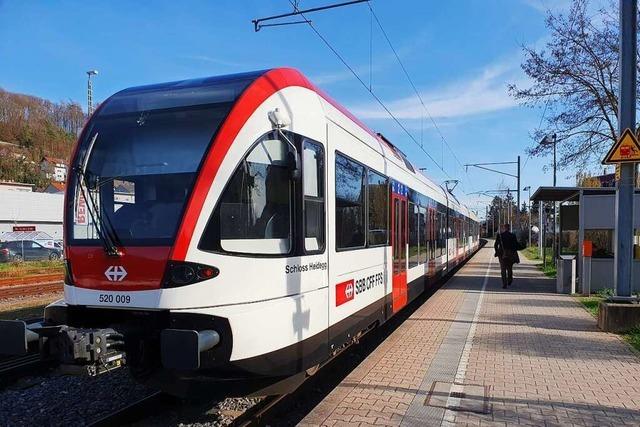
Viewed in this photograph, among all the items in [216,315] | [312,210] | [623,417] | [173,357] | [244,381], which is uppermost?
[312,210]

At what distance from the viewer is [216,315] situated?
4.21 meters

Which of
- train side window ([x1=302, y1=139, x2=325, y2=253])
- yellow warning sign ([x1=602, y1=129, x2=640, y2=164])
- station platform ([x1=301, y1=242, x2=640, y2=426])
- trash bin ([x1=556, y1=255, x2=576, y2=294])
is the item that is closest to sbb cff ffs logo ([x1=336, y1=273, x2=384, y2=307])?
train side window ([x1=302, y1=139, x2=325, y2=253])

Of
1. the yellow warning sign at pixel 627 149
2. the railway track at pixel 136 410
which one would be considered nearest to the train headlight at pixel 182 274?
the railway track at pixel 136 410

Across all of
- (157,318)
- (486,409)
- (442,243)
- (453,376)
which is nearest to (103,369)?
(157,318)

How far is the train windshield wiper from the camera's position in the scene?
4.53m

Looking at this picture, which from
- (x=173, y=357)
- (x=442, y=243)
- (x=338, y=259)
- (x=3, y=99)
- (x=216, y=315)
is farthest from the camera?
(x=3, y=99)

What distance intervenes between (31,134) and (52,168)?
7402mm

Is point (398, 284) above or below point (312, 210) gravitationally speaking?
below

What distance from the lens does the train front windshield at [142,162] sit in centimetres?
452

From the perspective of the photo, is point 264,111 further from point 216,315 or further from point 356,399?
point 356,399

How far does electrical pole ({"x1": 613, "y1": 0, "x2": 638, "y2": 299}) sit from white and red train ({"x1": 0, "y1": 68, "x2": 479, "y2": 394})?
5.95 metres

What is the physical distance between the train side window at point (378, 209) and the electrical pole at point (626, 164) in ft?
13.4

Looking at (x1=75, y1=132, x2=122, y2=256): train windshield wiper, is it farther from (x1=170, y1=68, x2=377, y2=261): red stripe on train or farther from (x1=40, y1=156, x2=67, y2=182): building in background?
(x1=40, y1=156, x2=67, y2=182): building in background

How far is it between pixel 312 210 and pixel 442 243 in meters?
11.4
